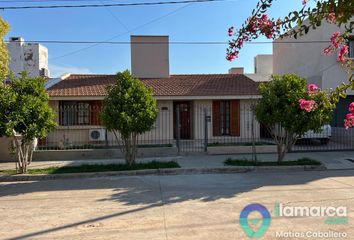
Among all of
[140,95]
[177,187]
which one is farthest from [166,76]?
[177,187]

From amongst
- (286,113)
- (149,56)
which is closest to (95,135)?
(149,56)

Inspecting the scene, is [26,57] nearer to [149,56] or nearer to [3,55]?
[149,56]

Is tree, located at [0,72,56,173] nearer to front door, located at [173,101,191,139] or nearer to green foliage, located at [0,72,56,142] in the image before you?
green foliage, located at [0,72,56,142]

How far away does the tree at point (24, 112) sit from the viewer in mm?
11805

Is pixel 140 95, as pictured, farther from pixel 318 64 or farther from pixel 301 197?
pixel 318 64

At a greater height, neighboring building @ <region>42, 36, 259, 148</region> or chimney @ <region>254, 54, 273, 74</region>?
chimney @ <region>254, 54, 273, 74</region>

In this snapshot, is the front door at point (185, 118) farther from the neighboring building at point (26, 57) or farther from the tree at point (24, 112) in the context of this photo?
the neighboring building at point (26, 57)

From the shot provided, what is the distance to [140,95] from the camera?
41.3 ft

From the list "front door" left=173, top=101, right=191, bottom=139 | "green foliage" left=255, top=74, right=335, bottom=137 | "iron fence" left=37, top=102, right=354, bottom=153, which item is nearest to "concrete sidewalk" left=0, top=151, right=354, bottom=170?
"iron fence" left=37, top=102, right=354, bottom=153

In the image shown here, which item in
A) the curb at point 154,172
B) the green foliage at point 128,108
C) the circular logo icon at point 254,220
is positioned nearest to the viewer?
the circular logo icon at point 254,220

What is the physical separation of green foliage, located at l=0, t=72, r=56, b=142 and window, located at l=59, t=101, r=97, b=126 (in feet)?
24.0

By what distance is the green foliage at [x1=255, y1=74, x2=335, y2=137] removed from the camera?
12.6 metres

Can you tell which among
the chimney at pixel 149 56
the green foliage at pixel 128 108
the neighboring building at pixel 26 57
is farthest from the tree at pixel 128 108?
the neighboring building at pixel 26 57

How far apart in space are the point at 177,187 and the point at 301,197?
3106 mm
